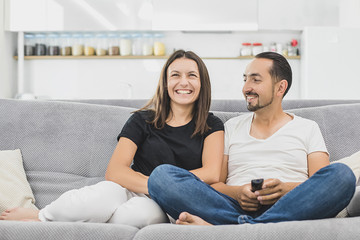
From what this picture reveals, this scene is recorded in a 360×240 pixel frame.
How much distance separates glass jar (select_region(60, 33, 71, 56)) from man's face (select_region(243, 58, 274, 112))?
10.8 ft

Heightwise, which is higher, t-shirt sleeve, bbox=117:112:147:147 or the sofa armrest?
t-shirt sleeve, bbox=117:112:147:147

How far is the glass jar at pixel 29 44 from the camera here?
4609 mm

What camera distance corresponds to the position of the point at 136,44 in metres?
4.66

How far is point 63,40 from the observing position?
467 centimetres

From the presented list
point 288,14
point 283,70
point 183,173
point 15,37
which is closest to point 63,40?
point 15,37

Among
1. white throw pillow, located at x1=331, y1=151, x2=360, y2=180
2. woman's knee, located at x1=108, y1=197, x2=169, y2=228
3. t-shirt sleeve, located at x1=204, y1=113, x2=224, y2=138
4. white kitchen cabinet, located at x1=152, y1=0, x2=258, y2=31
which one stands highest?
white kitchen cabinet, located at x1=152, y1=0, x2=258, y2=31

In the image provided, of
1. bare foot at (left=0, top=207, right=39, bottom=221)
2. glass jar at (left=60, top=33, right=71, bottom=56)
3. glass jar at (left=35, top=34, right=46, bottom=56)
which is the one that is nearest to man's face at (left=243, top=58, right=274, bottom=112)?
bare foot at (left=0, top=207, right=39, bottom=221)

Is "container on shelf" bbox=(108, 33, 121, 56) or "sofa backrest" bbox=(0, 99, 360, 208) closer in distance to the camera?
"sofa backrest" bbox=(0, 99, 360, 208)

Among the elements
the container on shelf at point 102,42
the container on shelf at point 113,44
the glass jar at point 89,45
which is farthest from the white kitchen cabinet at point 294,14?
the glass jar at point 89,45

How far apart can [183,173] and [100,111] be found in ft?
2.61

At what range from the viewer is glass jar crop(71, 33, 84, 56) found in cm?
458

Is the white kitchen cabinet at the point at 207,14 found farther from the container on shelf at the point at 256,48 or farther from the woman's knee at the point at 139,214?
the woman's knee at the point at 139,214

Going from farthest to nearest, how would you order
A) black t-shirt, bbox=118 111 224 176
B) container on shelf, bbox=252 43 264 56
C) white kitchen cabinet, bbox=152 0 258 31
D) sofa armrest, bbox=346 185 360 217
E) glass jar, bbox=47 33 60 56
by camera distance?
glass jar, bbox=47 33 60 56
container on shelf, bbox=252 43 264 56
white kitchen cabinet, bbox=152 0 258 31
black t-shirt, bbox=118 111 224 176
sofa armrest, bbox=346 185 360 217

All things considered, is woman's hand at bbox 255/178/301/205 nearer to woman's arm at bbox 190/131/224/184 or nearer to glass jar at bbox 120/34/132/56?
woman's arm at bbox 190/131/224/184
